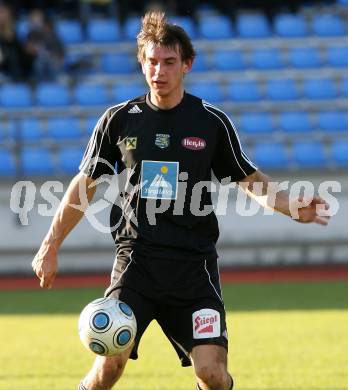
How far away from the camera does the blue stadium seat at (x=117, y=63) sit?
21.2 metres

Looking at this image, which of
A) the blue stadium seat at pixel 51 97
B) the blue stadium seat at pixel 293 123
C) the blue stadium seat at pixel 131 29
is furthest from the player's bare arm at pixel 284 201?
the blue stadium seat at pixel 131 29

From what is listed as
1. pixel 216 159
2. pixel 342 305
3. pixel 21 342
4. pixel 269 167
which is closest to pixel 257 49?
pixel 269 167

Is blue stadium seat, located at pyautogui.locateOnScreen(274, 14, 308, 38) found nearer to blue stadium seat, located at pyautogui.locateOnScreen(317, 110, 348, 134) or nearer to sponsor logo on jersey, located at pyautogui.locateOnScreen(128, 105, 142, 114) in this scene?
blue stadium seat, located at pyautogui.locateOnScreen(317, 110, 348, 134)

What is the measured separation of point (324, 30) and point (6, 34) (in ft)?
22.7

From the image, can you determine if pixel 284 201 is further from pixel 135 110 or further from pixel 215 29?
pixel 215 29

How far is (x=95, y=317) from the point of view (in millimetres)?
6258

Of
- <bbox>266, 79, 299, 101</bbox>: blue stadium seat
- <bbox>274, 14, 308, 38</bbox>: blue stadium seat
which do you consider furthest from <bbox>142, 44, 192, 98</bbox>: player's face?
<bbox>274, 14, 308, 38</bbox>: blue stadium seat

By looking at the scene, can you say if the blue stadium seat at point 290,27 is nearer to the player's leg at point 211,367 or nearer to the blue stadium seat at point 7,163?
the blue stadium seat at point 7,163

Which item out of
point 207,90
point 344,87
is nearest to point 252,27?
point 344,87

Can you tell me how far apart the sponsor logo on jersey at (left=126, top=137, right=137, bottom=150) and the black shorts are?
0.66 m

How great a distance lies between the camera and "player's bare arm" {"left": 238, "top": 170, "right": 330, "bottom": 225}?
6578mm

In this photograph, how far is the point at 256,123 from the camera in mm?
19828

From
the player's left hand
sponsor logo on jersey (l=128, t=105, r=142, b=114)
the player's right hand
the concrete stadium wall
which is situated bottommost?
the concrete stadium wall

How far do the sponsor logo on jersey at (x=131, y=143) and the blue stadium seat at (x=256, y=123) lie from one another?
13.1 meters
